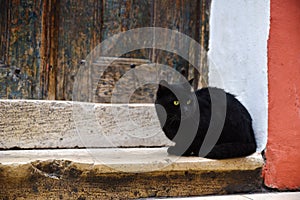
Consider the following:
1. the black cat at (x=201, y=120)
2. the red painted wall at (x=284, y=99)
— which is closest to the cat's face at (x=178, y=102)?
the black cat at (x=201, y=120)

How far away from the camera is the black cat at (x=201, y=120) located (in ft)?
4.72

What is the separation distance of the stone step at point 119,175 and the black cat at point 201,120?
4.0 inches

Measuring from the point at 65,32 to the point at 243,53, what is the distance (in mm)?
814

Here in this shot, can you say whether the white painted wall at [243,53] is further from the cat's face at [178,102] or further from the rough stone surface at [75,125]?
the rough stone surface at [75,125]

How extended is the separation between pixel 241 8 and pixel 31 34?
933mm

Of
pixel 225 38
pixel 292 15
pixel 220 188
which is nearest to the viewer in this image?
pixel 220 188

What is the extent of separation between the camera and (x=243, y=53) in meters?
1.54

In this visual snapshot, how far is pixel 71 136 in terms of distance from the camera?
1.54m

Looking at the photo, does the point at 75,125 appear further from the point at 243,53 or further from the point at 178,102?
the point at 243,53

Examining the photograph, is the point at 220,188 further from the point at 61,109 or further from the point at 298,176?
the point at 61,109

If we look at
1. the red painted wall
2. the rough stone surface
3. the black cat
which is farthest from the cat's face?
the red painted wall

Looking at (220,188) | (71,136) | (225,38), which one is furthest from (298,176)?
(71,136)

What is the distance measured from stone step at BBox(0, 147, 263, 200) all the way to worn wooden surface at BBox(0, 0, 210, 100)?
0.49 m

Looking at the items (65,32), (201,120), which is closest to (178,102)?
(201,120)
